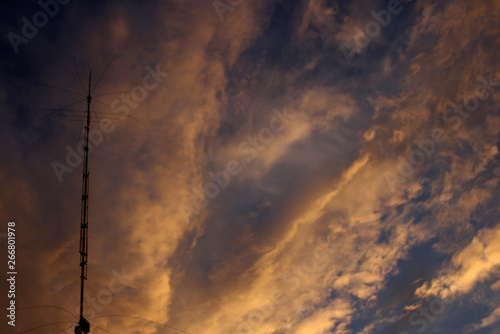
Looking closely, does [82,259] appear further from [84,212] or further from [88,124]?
[88,124]

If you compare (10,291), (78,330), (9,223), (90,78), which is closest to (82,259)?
(78,330)

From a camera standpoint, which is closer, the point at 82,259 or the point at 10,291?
the point at 82,259

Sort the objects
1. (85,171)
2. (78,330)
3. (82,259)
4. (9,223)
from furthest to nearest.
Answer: (9,223) < (85,171) < (82,259) < (78,330)

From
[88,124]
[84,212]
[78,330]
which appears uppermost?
[88,124]

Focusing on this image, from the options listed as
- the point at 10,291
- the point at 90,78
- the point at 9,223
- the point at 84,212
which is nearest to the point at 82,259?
the point at 84,212

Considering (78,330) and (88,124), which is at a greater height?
(88,124)

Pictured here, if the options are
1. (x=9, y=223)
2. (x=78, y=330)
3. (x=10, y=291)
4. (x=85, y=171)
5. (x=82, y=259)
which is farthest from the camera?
(x=9, y=223)

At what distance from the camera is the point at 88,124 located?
683 inches

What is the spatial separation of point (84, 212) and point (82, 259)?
96.9 inches

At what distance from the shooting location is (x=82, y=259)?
615 inches

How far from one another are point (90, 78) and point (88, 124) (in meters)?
3.08

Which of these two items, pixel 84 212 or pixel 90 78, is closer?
pixel 84 212

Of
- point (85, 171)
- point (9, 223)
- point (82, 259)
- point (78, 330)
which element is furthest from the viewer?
point (9, 223)

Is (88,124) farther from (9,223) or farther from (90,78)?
(9,223)
